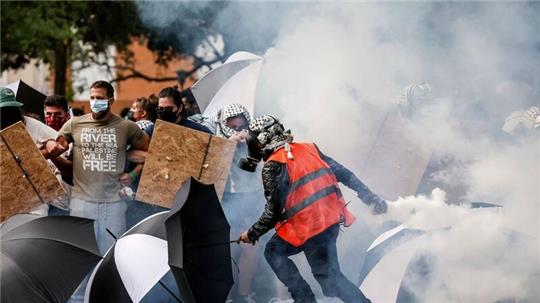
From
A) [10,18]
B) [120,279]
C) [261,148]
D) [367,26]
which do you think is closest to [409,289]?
[261,148]

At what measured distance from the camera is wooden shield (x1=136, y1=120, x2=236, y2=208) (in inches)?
249

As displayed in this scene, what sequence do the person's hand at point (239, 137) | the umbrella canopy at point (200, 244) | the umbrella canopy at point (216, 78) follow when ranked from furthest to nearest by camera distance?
1. the umbrella canopy at point (216, 78)
2. the person's hand at point (239, 137)
3. the umbrella canopy at point (200, 244)

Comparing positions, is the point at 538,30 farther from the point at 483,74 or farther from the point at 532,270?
the point at 532,270

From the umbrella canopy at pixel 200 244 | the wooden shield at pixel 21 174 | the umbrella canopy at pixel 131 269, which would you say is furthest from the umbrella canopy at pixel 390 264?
the wooden shield at pixel 21 174

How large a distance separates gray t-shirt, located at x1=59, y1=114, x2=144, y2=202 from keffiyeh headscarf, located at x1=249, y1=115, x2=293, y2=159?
1.08 meters

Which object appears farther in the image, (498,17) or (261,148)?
(498,17)

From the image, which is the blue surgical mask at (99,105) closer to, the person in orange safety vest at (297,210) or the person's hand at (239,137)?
the person's hand at (239,137)

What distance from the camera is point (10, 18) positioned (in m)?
17.1

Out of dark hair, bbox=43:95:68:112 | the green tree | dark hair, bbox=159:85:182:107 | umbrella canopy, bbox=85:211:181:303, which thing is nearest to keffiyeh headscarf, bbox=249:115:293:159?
umbrella canopy, bbox=85:211:181:303

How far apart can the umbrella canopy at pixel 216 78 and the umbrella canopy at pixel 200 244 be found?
7.98 feet

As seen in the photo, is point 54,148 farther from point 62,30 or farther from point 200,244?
point 62,30

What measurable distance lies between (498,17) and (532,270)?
253 cm

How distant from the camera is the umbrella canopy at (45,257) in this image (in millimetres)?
5285

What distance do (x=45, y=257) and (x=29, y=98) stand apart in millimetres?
3099
